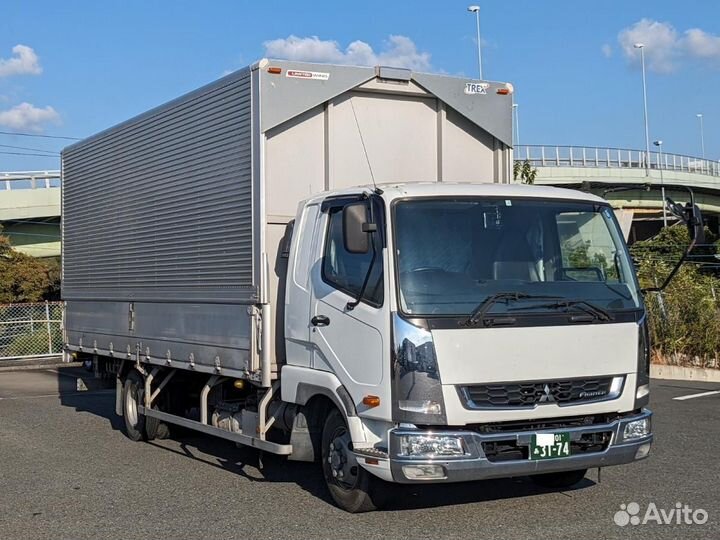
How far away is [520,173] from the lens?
2427 centimetres

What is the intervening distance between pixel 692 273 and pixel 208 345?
57.7 feet

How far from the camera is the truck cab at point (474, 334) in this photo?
633 centimetres

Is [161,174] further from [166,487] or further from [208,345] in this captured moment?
[166,487]

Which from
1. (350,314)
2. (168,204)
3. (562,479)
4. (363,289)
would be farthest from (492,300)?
(168,204)

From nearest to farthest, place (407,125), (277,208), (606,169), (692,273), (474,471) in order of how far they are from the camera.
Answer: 1. (474,471)
2. (277,208)
3. (407,125)
4. (692,273)
5. (606,169)

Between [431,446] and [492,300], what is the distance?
1098 mm

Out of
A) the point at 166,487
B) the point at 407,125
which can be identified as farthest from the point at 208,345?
the point at 407,125

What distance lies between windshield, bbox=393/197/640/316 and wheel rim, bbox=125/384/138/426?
5.76 metres

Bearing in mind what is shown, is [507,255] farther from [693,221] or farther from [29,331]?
[29,331]

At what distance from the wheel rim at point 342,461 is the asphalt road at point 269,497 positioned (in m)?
0.27

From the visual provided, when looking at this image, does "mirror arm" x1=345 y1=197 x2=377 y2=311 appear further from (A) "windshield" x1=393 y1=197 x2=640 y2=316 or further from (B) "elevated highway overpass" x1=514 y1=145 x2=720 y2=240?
(B) "elevated highway overpass" x1=514 y1=145 x2=720 y2=240

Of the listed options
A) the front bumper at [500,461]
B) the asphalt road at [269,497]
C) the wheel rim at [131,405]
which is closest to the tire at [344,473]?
the asphalt road at [269,497]

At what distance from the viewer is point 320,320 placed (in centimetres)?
726

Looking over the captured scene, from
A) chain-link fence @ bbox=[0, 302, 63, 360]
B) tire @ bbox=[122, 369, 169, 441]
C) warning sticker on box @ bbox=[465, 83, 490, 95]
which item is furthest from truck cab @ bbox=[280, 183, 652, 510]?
chain-link fence @ bbox=[0, 302, 63, 360]
